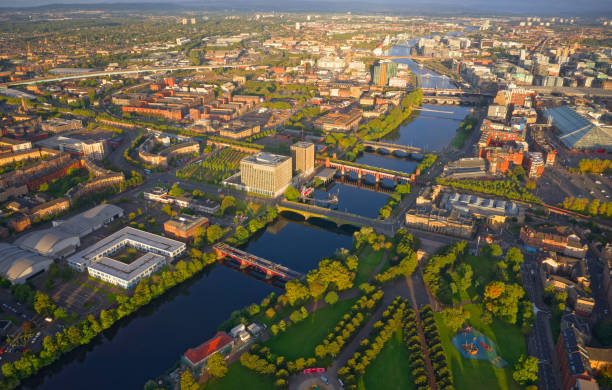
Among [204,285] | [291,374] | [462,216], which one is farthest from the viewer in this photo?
[462,216]

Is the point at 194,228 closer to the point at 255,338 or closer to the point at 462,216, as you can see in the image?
the point at 255,338

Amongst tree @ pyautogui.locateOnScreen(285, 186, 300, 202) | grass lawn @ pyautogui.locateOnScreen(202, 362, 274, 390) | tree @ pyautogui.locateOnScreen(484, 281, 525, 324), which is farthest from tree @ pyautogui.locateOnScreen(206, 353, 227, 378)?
tree @ pyautogui.locateOnScreen(285, 186, 300, 202)

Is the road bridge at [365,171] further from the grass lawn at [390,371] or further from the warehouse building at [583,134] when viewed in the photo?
the grass lawn at [390,371]

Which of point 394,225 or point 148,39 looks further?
point 148,39

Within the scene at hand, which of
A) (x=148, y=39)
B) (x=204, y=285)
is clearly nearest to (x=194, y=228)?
(x=204, y=285)

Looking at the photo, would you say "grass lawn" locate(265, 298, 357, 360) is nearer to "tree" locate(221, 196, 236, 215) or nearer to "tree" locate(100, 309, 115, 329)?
"tree" locate(100, 309, 115, 329)

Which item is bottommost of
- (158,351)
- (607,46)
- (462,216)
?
(158,351)

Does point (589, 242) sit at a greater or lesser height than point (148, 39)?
lesser
